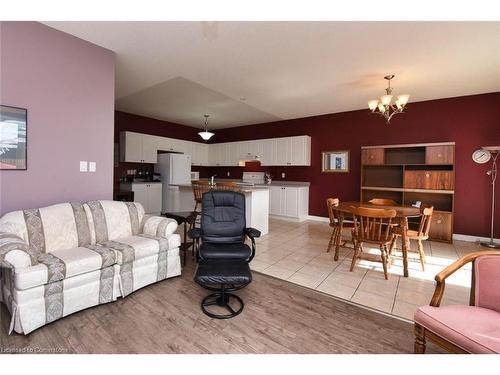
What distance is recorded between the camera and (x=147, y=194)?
237 inches

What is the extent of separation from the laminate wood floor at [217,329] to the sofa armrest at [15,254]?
0.52 meters

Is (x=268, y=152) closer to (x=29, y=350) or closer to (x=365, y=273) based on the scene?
(x=365, y=273)

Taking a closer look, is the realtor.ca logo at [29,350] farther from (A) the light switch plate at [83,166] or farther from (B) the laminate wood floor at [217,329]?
(A) the light switch plate at [83,166]

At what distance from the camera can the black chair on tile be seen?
1.97 m

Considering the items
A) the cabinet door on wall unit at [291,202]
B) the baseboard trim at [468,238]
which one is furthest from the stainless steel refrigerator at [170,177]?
the baseboard trim at [468,238]

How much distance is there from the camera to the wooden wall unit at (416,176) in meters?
4.24

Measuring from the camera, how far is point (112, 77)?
116 inches

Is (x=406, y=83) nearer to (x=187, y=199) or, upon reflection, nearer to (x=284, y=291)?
(x=284, y=291)

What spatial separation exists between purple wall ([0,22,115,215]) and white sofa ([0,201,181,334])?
313 mm

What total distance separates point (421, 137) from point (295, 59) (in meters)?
3.41

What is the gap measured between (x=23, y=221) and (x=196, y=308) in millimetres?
1722

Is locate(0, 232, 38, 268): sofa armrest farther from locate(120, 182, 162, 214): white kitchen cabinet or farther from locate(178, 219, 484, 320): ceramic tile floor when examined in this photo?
locate(120, 182, 162, 214): white kitchen cabinet

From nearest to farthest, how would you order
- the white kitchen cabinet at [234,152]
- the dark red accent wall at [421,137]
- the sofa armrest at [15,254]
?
the sofa armrest at [15,254]
the dark red accent wall at [421,137]
the white kitchen cabinet at [234,152]
